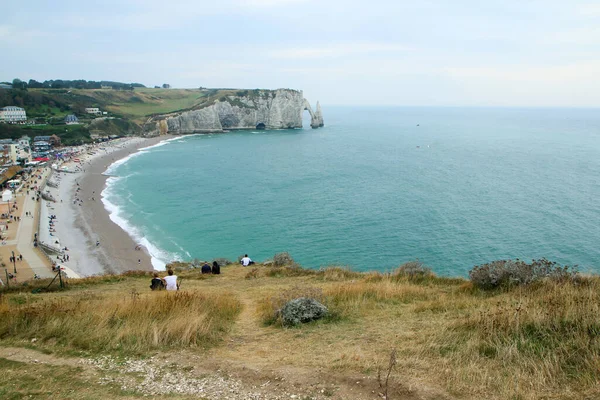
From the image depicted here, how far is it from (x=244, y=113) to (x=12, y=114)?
223ft

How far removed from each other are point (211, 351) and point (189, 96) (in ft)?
605

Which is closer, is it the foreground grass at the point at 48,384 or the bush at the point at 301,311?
the foreground grass at the point at 48,384

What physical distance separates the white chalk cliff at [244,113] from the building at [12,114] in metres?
36.0

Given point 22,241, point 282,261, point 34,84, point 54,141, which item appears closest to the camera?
point 282,261

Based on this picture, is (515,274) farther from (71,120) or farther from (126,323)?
(71,120)

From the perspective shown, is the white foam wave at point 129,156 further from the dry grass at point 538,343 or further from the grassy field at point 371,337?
the dry grass at point 538,343

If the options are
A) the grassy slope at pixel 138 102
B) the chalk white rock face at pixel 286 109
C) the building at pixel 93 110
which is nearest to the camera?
the building at pixel 93 110

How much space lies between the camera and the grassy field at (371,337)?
527 centimetres

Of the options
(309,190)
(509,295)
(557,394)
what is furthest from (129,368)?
(309,190)

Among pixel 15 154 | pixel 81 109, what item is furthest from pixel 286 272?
pixel 81 109

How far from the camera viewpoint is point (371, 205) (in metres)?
46.2

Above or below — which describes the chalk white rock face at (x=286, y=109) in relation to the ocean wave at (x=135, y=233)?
above

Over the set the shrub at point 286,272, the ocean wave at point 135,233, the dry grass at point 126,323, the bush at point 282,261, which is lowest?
the ocean wave at point 135,233

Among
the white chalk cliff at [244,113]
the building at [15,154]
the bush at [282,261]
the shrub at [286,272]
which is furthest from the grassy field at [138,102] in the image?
the shrub at [286,272]
